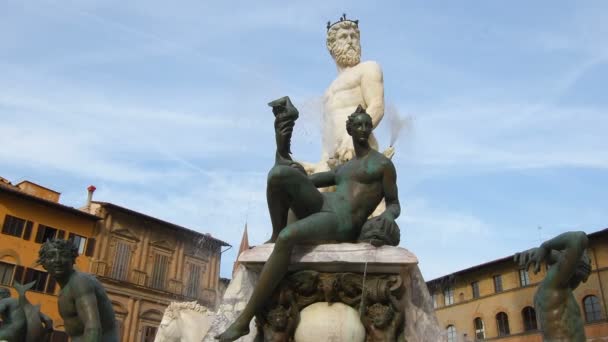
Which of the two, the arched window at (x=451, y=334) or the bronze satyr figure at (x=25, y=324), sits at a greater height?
the arched window at (x=451, y=334)

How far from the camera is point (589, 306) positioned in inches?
1366

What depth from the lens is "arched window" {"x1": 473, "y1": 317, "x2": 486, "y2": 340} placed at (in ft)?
136

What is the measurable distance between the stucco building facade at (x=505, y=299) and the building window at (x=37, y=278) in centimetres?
2396

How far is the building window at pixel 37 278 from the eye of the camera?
31922 millimetres

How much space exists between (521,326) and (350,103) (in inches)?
1403

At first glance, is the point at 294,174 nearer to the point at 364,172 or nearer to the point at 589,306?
the point at 364,172

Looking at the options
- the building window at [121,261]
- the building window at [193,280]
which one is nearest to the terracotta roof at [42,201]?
the building window at [121,261]

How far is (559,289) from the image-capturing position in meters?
4.46

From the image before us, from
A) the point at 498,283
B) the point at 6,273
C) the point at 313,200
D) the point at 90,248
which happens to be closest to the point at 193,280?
the point at 90,248

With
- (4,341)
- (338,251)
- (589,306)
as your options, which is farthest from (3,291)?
(589,306)

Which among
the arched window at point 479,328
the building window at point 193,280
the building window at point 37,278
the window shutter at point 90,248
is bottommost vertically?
the arched window at point 479,328

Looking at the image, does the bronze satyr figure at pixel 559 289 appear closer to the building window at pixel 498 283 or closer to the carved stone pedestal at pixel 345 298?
the carved stone pedestal at pixel 345 298

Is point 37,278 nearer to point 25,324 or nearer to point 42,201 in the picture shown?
point 42,201

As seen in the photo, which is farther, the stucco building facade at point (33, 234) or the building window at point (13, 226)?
the building window at point (13, 226)
